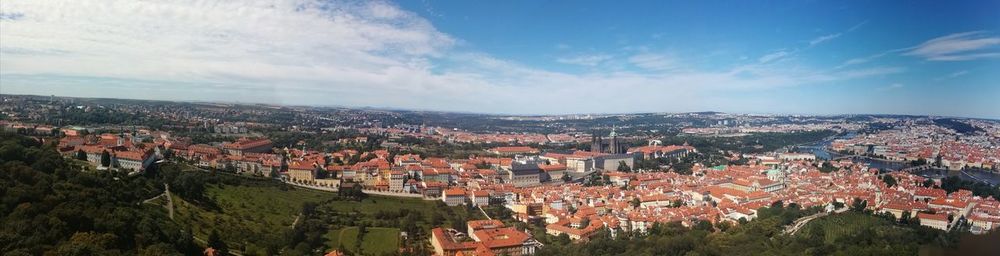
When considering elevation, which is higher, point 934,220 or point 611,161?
point 934,220

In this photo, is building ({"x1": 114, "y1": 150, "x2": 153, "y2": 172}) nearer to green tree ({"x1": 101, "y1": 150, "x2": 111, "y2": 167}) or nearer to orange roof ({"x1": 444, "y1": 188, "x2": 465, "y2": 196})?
green tree ({"x1": 101, "y1": 150, "x2": 111, "y2": 167})

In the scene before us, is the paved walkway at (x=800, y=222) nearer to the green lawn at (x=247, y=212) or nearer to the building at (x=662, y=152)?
the green lawn at (x=247, y=212)

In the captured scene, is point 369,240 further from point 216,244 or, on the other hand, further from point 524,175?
point 524,175

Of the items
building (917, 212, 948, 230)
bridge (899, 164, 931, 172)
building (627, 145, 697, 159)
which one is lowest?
building (627, 145, 697, 159)

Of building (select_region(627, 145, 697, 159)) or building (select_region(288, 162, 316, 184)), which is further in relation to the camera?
building (select_region(627, 145, 697, 159))

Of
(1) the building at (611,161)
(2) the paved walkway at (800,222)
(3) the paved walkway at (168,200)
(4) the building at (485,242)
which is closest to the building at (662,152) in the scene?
(1) the building at (611,161)

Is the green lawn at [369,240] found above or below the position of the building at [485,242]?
below

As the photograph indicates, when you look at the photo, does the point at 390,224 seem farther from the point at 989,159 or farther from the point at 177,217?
the point at 989,159

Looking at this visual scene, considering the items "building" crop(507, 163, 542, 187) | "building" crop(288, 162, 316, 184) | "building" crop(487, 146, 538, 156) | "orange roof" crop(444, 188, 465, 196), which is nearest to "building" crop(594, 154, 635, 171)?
"building" crop(487, 146, 538, 156)

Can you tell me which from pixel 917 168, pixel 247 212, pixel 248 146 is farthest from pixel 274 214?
pixel 917 168
